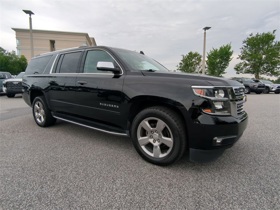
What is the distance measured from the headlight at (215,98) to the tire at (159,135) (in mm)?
409

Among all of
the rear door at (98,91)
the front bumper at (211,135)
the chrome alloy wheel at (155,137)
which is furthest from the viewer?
the rear door at (98,91)

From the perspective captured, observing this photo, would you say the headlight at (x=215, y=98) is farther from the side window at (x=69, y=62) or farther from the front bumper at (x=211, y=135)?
the side window at (x=69, y=62)

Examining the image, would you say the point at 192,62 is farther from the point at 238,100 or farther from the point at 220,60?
the point at 238,100

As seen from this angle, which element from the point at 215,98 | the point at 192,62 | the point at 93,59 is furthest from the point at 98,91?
the point at 192,62

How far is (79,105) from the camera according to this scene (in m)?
3.23

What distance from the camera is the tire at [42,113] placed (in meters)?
4.09

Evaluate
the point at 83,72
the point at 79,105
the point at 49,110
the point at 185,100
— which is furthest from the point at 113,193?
the point at 49,110

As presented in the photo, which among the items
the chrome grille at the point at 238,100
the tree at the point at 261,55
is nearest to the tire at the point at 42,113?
the chrome grille at the point at 238,100

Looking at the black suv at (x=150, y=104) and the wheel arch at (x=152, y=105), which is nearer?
the black suv at (x=150, y=104)

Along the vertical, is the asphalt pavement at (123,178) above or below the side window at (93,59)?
below

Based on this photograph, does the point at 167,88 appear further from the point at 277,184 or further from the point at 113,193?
the point at 277,184

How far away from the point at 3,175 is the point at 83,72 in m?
1.99

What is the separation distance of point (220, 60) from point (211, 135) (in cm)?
2632

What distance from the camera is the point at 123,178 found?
2.13m
